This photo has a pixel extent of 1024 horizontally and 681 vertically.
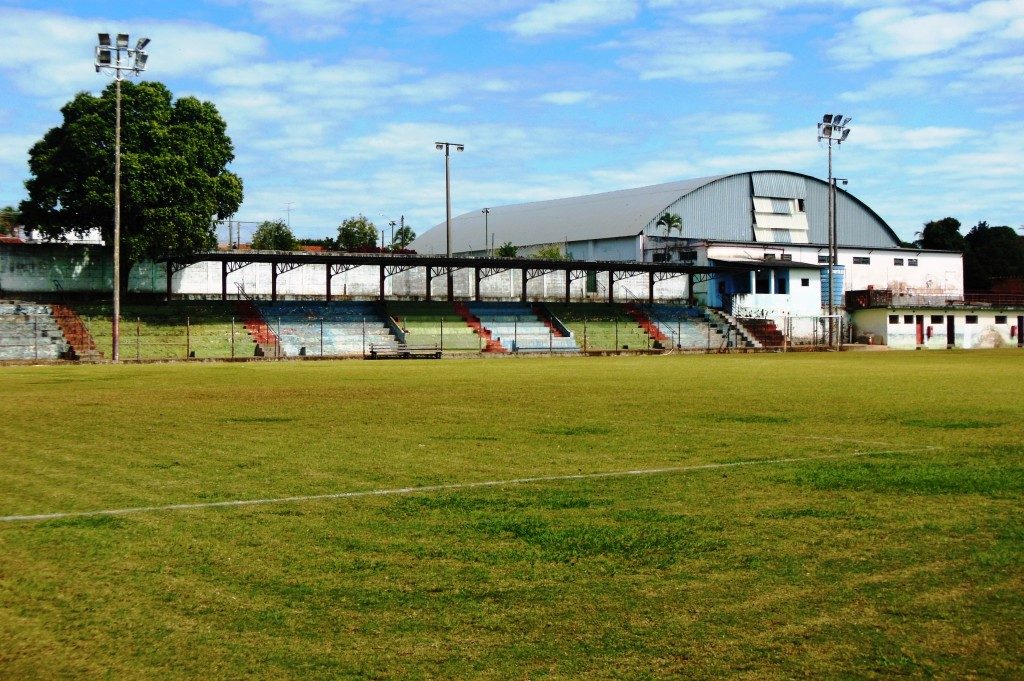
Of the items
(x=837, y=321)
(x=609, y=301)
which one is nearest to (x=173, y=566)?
(x=609, y=301)

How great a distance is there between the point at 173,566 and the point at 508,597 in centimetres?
244

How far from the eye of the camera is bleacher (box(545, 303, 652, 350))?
66.3m

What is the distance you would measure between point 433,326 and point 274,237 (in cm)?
5164

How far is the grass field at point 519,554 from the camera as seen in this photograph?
5.39 m

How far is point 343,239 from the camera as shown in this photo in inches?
4722

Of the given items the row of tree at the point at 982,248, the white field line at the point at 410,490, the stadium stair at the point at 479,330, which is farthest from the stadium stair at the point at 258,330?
the row of tree at the point at 982,248

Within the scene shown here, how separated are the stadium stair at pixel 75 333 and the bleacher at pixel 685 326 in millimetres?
35767

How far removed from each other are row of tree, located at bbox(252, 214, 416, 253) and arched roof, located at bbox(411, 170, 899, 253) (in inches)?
581

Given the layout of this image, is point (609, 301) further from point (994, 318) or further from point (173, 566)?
point (173, 566)

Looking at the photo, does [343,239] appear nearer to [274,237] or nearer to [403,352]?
[274,237]

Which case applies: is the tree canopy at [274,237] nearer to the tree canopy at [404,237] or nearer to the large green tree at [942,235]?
the tree canopy at [404,237]

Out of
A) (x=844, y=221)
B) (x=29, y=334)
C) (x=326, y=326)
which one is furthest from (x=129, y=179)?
(x=844, y=221)

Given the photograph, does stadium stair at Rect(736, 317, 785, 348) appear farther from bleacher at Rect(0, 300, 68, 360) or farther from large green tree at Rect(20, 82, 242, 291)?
bleacher at Rect(0, 300, 68, 360)

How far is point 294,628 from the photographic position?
19.0ft
